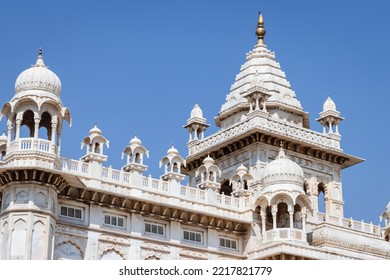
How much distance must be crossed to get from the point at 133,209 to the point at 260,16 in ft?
85.7

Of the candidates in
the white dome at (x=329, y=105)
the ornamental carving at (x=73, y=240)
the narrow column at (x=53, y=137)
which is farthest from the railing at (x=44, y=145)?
the white dome at (x=329, y=105)

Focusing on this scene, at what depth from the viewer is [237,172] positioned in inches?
1978

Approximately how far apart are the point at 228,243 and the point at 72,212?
9.91m

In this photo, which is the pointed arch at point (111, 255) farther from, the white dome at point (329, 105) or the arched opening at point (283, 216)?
the white dome at point (329, 105)

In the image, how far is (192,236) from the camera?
4553 centimetres

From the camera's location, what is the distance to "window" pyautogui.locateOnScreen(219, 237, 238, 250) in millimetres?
46659

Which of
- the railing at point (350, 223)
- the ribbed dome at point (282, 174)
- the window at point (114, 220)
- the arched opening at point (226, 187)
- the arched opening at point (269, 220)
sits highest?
the arched opening at point (226, 187)

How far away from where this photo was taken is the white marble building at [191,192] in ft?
129

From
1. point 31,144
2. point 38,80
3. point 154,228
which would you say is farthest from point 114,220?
point 38,80

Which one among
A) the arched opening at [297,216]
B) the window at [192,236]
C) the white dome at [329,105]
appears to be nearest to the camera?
the window at [192,236]

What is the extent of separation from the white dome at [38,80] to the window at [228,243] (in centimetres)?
1240

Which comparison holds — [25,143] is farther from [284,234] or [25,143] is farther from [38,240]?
[284,234]

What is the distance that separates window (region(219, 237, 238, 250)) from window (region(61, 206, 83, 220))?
887 centimetres

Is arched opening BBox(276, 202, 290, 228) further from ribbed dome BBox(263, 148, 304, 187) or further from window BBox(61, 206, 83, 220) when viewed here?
window BBox(61, 206, 83, 220)
